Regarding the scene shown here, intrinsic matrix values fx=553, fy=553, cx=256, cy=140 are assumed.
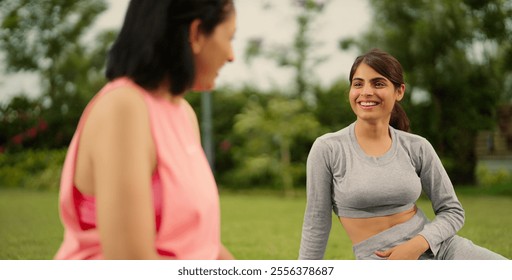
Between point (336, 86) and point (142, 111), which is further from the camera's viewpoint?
point (336, 86)

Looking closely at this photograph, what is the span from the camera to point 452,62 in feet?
10.1

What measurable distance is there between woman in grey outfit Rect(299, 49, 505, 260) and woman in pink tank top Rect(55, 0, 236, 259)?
650mm

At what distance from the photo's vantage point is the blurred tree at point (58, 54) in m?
3.17

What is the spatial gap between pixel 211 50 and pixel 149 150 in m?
0.19

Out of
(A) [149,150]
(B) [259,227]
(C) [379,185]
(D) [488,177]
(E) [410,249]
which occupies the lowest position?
(B) [259,227]

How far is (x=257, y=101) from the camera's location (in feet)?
16.7

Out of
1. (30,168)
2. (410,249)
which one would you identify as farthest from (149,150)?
(30,168)

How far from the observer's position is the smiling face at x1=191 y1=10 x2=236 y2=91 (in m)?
0.76

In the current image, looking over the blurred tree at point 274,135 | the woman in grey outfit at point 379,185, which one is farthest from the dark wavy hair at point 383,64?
Answer: the blurred tree at point 274,135

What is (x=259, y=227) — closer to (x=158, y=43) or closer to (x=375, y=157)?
(x=375, y=157)
